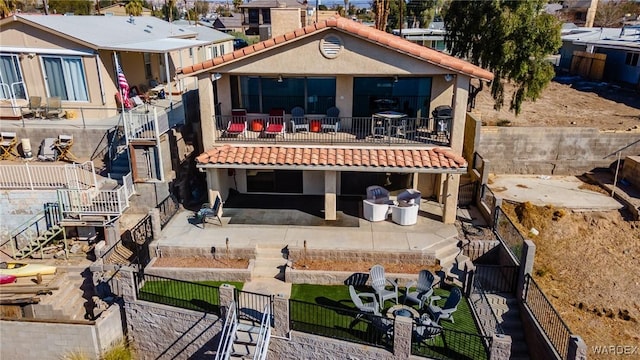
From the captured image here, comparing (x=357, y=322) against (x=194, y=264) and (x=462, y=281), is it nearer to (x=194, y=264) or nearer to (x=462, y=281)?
(x=462, y=281)

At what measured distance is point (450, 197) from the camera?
724 inches

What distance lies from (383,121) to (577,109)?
80.7 ft

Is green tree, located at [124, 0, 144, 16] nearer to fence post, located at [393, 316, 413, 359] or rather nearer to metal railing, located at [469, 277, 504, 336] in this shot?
metal railing, located at [469, 277, 504, 336]

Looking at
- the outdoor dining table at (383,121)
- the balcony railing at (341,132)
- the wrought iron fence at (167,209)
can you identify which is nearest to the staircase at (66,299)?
the wrought iron fence at (167,209)

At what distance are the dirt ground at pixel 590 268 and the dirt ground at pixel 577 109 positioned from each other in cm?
1126

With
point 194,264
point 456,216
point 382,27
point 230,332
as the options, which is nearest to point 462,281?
point 456,216

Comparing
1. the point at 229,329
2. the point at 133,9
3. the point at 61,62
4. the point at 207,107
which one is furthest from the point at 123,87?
→ the point at 133,9

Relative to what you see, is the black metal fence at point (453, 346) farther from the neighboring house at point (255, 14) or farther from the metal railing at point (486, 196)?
the neighboring house at point (255, 14)

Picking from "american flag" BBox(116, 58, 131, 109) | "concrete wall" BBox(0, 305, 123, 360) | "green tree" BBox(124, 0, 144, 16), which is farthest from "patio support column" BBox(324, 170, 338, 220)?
"green tree" BBox(124, 0, 144, 16)

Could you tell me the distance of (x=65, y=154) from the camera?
2152 centimetres

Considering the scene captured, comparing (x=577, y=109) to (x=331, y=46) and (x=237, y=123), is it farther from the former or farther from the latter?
(x=237, y=123)

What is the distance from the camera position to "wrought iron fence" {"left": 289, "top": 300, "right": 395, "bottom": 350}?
13047 millimetres

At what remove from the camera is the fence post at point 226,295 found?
44.0 feet

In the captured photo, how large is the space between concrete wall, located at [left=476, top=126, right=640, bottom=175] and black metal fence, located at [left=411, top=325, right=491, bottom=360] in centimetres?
1470
